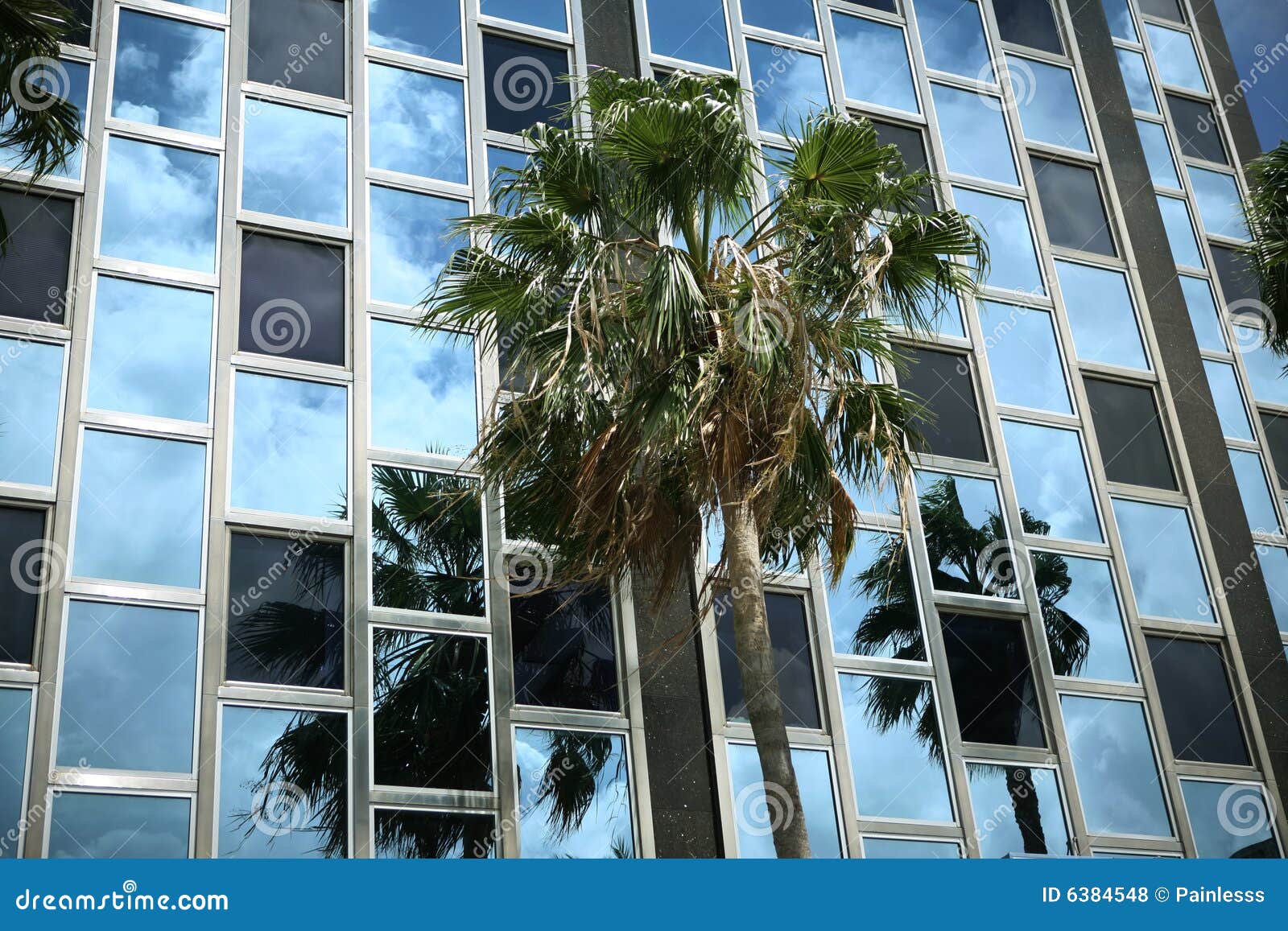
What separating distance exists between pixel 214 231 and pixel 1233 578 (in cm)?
1242

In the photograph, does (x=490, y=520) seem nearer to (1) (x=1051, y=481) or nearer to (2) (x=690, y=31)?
(1) (x=1051, y=481)

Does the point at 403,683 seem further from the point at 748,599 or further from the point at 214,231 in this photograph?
the point at 214,231

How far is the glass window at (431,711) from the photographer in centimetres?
1321

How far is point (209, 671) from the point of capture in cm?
1291

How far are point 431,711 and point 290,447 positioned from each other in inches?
118

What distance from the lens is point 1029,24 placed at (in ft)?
68.8

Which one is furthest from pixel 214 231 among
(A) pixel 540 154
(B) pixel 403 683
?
(B) pixel 403 683

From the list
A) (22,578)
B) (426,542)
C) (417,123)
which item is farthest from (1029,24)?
(22,578)

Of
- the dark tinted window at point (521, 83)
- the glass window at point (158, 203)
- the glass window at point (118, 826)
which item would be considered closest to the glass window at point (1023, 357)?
the dark tinted window at point (521, 83)

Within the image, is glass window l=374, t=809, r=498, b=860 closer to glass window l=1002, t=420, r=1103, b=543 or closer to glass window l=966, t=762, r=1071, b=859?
glass window l=966, t=762, r=1071, b=859

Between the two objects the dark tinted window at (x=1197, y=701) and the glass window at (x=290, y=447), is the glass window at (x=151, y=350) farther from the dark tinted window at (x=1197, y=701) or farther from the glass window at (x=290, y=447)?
the dark tinted window at (x=1197, y=701)

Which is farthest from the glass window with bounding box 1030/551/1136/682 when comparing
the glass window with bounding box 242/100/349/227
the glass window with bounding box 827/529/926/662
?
the glass window with bounding box 242/100/349/227

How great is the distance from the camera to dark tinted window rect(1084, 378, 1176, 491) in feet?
58.5

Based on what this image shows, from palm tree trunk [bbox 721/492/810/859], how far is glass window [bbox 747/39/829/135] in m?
7.74
